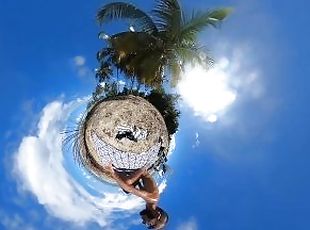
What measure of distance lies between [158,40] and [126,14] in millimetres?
1523

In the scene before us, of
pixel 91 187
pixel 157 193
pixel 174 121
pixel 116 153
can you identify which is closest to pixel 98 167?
pixel 116 153

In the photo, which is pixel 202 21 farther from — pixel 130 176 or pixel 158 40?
pixel 130 176

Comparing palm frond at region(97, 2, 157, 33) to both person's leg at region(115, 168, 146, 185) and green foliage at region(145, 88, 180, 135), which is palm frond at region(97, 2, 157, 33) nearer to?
green foliage at region(145, 88, 180, 135)

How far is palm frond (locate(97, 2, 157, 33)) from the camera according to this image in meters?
19.0

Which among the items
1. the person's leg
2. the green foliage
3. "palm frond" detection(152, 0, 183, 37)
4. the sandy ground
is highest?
"palm frond" detection(152, 0, 183, 37)

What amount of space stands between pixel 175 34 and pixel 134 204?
5635 millimetres

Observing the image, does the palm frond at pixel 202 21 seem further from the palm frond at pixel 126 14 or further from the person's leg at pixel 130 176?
the person's leg at pixel 130 176

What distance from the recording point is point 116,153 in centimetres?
1375

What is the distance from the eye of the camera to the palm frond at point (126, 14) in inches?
749

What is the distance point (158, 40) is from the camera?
61.6 ft

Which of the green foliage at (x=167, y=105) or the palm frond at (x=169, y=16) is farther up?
the palm frond at (x=169, y=16)

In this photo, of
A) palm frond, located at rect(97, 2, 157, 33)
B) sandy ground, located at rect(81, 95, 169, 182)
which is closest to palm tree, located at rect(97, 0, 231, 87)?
palm frond, located at rect(97, 2, 157, 33)

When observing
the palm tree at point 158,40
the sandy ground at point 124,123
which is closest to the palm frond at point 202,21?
the palm tree at point 158,40

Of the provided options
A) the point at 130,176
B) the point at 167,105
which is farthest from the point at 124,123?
the point at 167,105
